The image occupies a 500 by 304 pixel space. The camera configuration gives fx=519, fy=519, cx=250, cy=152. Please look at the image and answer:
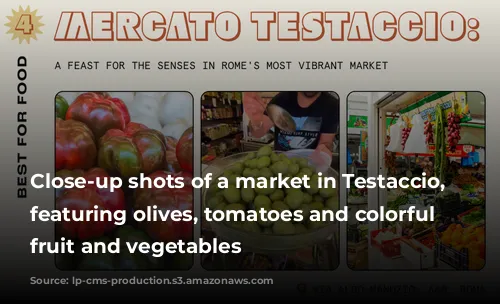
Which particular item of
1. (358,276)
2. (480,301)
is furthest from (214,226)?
(480,301)

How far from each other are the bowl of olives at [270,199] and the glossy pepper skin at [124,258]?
1.54 ft

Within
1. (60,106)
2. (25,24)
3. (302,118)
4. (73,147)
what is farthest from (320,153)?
(25,24)

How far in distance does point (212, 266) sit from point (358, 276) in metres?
0.97

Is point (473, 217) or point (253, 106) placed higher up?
point (253, 106)

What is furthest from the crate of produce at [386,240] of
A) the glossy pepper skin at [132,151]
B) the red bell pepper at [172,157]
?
the glossy pepper skin at [132,151]

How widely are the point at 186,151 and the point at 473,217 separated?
192 centimetres

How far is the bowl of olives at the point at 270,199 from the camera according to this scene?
11.1ft

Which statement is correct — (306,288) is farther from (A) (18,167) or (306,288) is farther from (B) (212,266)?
(A) (18,167)

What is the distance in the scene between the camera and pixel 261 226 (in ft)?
11.1

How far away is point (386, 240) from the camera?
345 centimetres

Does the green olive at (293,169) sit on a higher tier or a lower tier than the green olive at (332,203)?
higher

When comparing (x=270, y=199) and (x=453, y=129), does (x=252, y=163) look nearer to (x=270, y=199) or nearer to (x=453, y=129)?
(x=270, y=199)

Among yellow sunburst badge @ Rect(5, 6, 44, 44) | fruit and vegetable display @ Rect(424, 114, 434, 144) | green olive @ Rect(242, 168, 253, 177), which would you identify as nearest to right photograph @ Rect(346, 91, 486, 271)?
fruit and vegetable display @ Rect(424, 114, 434, 144)

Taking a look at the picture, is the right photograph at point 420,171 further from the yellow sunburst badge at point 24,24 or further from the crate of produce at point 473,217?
the yellow sunburst badge at point 24,24
